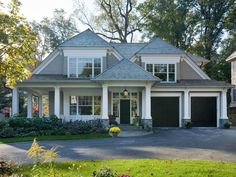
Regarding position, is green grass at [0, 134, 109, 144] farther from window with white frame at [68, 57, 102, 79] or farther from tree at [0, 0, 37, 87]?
tree at [0, 0, 37, 87]

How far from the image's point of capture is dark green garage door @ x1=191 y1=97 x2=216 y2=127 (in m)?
29.7

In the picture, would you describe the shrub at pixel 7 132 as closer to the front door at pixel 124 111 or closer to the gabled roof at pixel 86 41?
the gabled roof at pixel 86 41

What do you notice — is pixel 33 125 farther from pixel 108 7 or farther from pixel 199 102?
pixel 108 7

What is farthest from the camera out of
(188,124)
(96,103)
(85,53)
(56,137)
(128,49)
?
(128,49)

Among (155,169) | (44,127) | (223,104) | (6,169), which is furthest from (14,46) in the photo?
(223,104)

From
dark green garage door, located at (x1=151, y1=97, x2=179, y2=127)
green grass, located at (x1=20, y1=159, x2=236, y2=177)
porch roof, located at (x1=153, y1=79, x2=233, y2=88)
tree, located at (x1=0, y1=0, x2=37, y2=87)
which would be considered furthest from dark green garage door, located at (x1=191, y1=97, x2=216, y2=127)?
Result: tree, located at (x1=0, y1=0, x2=37, y2=87)

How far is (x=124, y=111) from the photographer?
1163 inches

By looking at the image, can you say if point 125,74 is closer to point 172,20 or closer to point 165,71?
point 165,71

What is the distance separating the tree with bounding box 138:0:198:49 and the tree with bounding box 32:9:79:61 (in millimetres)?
21003

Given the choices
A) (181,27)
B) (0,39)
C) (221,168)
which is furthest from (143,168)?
(181,27)

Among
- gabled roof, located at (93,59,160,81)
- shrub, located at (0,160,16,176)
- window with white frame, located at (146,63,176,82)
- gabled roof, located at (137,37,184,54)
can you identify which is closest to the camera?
shrub, located at (0,160,16,176)

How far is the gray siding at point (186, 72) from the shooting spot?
101 ft

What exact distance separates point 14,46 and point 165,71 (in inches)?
841

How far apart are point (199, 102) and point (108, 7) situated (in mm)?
24740
